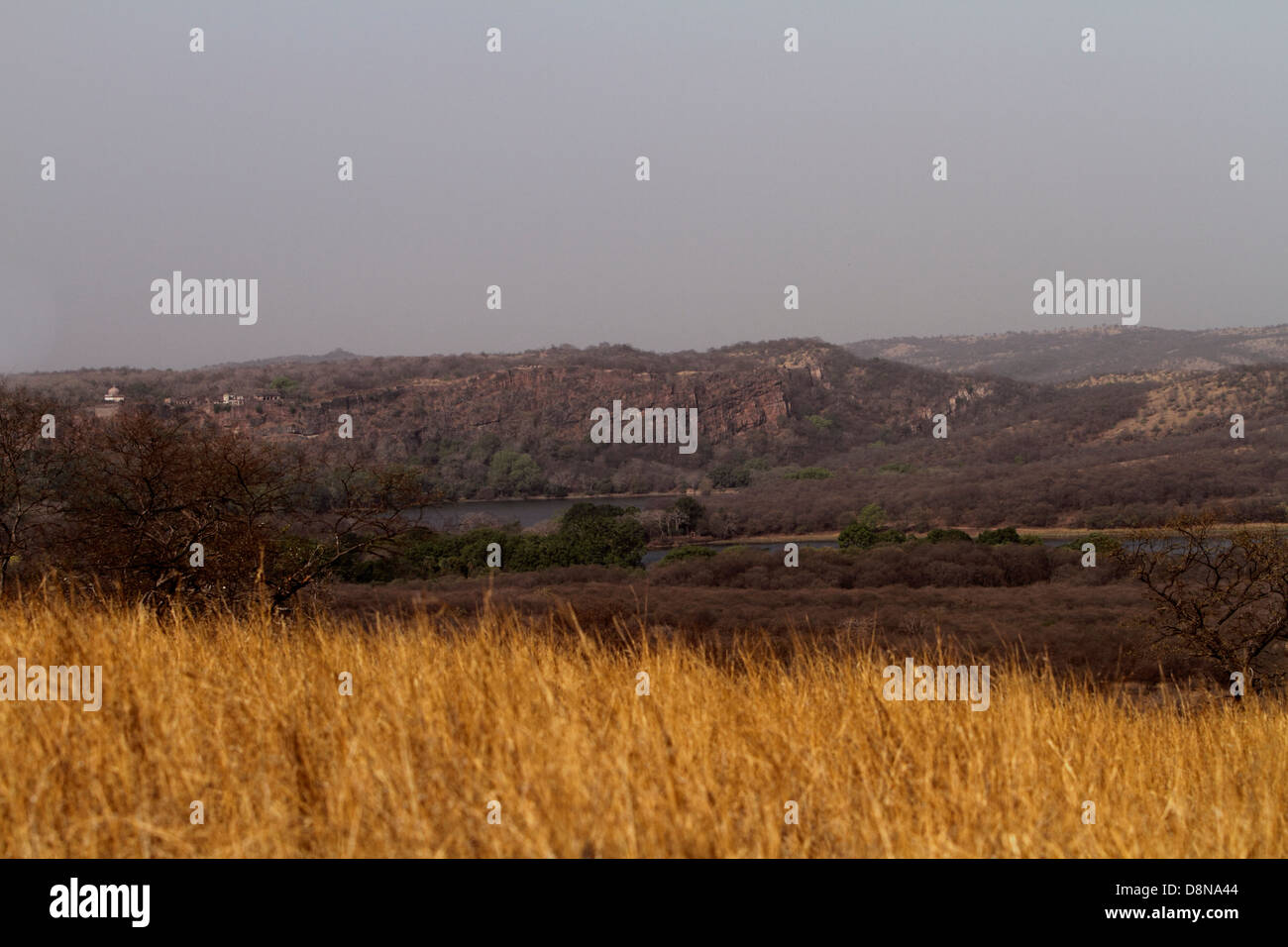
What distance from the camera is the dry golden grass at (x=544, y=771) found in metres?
3.46

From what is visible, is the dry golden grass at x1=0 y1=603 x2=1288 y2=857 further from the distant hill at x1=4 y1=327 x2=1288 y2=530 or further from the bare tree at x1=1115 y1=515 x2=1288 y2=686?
the distant hill at x1=4 y1=327 x2=1288 y2=530

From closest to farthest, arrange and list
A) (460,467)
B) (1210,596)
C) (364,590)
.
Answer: (1210,596)
(364,590)
(460,467)

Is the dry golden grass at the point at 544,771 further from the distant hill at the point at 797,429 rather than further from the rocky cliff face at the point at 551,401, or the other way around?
the rocky cliff face at the point at 551,401

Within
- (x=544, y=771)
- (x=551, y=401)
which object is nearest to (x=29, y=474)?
(x=544, y=771)

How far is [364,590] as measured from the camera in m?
26.5

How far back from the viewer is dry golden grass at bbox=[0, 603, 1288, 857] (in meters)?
3.46

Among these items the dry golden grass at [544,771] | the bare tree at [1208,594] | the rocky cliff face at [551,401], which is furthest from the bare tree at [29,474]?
the rocky cliff face at [551,401]

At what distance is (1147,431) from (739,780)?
3417 inches

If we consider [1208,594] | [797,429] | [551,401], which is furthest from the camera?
[797,429]

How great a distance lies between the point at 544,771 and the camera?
378 cm

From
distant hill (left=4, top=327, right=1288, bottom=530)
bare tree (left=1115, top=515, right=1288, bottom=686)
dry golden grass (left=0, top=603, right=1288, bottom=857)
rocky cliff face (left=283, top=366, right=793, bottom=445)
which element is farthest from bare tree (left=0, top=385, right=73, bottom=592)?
rocky cliff face (left=283, top=366, right=793, bottom=445)

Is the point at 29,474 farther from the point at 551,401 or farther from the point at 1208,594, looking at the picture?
the point at 551,401
